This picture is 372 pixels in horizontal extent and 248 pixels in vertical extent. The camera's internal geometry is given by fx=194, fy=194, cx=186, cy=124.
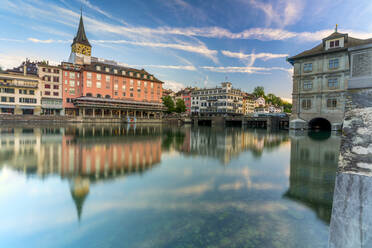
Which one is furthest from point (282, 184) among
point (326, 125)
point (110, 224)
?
point (326, 125)

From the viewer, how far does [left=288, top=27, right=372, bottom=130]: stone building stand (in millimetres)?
29172

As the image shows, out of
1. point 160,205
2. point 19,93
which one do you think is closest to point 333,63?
point 160,205

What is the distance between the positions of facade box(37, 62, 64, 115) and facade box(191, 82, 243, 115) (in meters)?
46.6

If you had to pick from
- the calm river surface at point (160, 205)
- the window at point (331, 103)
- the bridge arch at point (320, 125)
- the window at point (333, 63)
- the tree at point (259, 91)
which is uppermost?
the tree at point (259, 91)

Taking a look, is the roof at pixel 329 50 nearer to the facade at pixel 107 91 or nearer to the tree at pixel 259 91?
the facade at pixel 107 91

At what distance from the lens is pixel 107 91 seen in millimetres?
59500

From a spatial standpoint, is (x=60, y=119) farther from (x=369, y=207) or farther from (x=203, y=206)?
(x=369, y=207)

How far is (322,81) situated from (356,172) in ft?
116

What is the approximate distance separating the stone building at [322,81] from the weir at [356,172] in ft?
105

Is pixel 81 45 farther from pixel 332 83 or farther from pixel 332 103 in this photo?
pixel 332 103

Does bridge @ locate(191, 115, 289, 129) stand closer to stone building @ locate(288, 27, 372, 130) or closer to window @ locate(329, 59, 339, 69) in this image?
stone building @ locate(288, 27, 372, 130)

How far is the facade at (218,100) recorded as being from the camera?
7956cm

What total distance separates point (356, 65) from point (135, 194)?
19.0 ft

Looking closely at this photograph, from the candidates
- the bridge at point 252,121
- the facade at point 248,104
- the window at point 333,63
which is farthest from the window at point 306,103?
the facade at point 248,104
